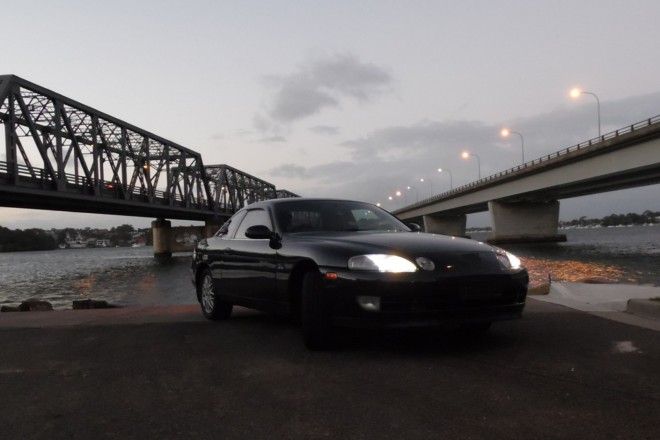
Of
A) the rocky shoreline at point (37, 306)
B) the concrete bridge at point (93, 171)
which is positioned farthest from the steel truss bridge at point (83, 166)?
the rocky shoreline at point (37, 306)

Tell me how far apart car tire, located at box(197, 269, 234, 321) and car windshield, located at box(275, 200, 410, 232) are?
5.00ft

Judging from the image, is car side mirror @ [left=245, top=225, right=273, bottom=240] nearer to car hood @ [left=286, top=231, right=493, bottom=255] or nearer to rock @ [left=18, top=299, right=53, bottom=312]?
car hood @ [left=286, top=231, right=493, bottom=255]

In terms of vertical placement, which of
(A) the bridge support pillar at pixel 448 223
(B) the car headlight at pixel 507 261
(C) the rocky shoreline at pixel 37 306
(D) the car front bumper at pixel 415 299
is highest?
(A) the bridge support pillar at pixel 448 223

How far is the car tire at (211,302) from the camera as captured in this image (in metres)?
6.54

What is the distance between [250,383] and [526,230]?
58271mm

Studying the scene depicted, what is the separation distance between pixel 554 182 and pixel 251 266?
139 ft

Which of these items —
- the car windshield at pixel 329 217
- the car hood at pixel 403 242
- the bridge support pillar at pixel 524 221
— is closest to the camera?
the car hood at pixel 403 242

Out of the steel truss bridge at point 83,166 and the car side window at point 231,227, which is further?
the steel truss bridge at point 83,166

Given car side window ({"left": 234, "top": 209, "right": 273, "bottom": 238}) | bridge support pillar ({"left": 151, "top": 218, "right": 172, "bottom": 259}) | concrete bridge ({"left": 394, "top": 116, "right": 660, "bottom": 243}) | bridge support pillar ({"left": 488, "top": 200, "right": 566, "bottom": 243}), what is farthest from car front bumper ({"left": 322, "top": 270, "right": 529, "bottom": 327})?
bridge support pillar ({"left": 151, "top": 218, "right": 172, "bottom": 259})

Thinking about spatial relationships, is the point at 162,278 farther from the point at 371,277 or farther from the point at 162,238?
the point at 162,238

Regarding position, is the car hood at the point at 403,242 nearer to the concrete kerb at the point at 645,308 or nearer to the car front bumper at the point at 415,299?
the car front bumper at the point at 415,299

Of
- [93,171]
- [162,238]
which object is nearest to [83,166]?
[93,171]

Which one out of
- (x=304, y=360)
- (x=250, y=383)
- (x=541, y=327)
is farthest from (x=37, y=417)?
(x=541, y=327)

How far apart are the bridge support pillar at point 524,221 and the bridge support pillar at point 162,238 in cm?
4614
